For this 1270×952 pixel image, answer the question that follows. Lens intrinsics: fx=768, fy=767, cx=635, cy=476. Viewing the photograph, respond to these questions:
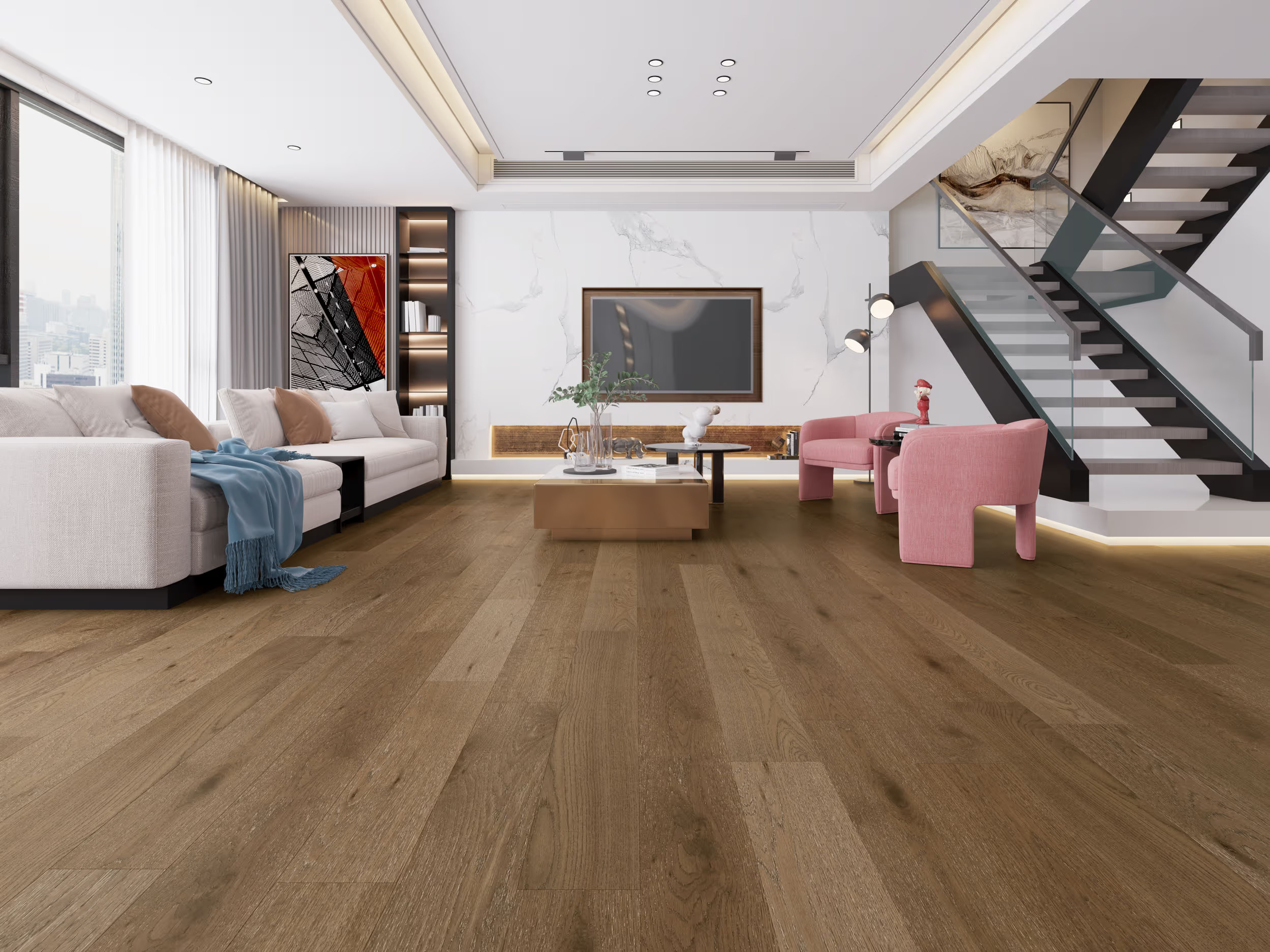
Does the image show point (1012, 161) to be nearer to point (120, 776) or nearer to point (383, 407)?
point (383, 407)

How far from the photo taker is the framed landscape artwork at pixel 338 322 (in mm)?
7391

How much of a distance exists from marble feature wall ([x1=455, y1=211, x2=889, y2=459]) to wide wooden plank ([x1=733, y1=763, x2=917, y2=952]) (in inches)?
250

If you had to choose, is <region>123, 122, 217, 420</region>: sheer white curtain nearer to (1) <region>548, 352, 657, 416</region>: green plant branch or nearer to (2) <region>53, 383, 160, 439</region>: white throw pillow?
(2) <region>53, 383, 160, 439</region>: white throw pillow

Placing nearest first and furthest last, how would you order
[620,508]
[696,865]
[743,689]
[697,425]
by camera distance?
[696,865]
[743,689]
[620,508]
[697,425]

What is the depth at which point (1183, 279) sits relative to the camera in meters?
4.80

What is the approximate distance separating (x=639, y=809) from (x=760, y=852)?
23 centimetres

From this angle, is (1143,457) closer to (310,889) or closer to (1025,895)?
(1025,895)

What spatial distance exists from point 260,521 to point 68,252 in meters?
3.20

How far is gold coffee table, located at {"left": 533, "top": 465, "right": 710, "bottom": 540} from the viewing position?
13.3 feet

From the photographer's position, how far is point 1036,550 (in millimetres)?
3861

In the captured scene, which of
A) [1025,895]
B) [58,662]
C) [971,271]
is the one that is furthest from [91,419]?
[971,271]

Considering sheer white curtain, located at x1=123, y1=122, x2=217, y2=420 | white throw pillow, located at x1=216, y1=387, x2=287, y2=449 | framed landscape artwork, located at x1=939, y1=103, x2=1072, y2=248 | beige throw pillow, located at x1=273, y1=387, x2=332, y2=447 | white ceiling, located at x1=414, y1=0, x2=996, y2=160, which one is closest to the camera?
white ceiling, located at x1=414, y1=0, x2=996, y2=160

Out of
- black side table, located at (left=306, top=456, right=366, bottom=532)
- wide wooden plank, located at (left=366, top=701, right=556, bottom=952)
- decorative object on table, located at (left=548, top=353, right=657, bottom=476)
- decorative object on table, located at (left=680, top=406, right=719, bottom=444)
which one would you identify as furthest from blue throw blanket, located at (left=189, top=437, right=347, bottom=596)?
decorative object on table, located at (left=680, top=406, right=719, bottom=444)

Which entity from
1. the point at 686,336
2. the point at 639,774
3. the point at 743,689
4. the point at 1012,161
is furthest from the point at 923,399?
the point at 639,774
